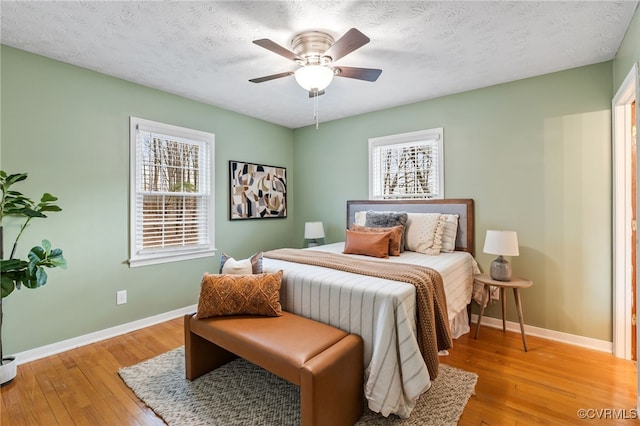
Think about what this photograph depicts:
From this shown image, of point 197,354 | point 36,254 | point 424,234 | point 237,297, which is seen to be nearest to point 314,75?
point 237,297

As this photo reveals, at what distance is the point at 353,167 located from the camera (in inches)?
165

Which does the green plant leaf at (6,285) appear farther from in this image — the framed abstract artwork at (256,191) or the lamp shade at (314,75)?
the lamp shade at (314,75)

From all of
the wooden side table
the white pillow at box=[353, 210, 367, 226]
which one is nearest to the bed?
the wooden side table

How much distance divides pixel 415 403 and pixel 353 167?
2970 mm

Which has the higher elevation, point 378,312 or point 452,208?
point 452,208

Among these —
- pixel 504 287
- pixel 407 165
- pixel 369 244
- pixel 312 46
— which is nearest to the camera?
pixel 312 46

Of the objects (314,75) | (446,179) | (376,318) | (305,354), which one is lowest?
(305,354)

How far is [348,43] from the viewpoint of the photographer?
6.23ft

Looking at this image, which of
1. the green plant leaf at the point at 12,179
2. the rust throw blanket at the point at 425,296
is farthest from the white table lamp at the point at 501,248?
the green plant leaf at the point at 12,179

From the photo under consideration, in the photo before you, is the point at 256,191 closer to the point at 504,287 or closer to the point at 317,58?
the point at 317,58

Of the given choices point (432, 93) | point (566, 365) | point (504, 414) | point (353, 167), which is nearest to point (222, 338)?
point (504, 414)

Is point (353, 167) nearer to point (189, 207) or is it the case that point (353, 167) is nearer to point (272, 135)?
point (272, 135)

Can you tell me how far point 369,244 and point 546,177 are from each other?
1.79 metres

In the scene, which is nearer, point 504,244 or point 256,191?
point 504,244
